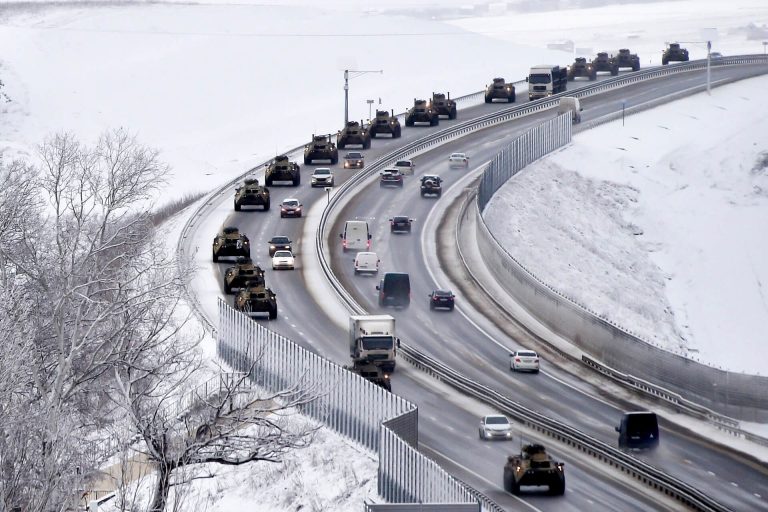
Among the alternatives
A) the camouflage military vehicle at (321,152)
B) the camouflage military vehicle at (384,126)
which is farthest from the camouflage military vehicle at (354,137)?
the camouflage military vehicle at (321,152)

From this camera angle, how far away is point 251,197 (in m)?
99.8

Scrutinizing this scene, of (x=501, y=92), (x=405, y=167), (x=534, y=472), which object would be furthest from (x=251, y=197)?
(x=534, y=472)

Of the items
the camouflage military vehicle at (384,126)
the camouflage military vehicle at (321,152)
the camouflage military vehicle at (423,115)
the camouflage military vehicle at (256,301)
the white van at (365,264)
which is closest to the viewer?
the camouflage military vehicle at (256,301)

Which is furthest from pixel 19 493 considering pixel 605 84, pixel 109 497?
pixel 605 84

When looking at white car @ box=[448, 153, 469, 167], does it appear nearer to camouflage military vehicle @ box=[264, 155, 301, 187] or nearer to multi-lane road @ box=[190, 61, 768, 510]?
multi-lane road @ box=[190, 61, 768, 510]

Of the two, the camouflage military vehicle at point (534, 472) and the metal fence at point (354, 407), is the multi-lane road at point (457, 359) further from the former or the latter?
the metal fence at point (354, 407)

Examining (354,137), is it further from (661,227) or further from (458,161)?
(661,227)

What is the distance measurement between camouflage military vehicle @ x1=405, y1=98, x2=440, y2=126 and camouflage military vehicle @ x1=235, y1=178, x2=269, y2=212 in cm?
3433

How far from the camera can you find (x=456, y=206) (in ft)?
340

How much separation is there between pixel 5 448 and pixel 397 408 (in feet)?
63.3

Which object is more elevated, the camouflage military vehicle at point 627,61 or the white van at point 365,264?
the camouflage military vehicle at point 627,61

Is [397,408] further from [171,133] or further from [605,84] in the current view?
[171,133]

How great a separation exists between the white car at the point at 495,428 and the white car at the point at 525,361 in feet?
37.8

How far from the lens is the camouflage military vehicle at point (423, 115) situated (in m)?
132
